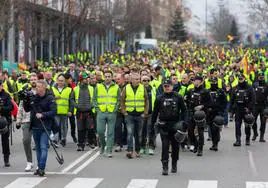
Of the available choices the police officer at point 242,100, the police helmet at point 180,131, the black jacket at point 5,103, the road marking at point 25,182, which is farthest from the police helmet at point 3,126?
the police officer at point 242,100

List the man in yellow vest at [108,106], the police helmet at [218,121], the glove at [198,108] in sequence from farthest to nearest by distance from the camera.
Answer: the police helmet at [218,121] → the glove at [198,108] → the man in yellow vest at [108,106]

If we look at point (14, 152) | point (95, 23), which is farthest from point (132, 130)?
point (95, 23)

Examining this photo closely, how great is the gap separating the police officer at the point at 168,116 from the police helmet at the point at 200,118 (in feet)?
8.43

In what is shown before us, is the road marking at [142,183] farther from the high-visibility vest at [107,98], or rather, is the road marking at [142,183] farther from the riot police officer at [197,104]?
the riot police officer at [197,104]

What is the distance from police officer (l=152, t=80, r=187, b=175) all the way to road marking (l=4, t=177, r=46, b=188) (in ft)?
7.59

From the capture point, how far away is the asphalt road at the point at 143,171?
13.2 metres

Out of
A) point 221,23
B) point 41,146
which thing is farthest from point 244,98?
point 221,23

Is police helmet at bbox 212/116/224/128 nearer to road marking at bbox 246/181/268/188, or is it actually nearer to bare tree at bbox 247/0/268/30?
road marking at bbox 246/181/268/188

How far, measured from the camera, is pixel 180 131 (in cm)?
1402

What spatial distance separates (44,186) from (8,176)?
4.71 ft

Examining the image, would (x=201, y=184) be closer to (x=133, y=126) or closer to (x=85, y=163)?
(x=85, y=163)

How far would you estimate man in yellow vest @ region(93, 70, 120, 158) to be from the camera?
16781 millimetres

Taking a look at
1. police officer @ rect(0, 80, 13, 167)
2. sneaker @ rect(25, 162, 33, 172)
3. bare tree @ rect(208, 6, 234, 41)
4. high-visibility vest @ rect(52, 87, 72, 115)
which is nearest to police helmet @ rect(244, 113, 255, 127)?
high-visibility vest @ rect(52, 87, 72, 115)

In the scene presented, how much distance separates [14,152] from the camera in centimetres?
1772
